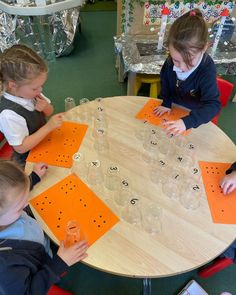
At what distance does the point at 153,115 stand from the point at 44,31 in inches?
92.4

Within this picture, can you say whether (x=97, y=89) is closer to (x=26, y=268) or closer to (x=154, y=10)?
(x=154, y=10)

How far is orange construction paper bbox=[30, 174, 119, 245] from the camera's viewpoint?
3.16 ft

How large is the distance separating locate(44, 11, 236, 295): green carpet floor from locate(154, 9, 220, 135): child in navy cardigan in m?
0.91

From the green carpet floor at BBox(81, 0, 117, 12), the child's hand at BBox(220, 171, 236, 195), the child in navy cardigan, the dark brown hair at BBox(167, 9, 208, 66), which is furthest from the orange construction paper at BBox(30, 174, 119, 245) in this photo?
the green carpet floor at BBox(81, 0, 117, 12)

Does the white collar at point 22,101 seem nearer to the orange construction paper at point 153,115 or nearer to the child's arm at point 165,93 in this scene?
the orange construction paper at point 153,115

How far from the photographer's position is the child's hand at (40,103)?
1457 mm

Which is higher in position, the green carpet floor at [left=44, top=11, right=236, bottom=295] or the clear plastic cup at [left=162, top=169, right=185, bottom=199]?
the clear plastic cup at [left=162, top=169, right=185, bottom=199]

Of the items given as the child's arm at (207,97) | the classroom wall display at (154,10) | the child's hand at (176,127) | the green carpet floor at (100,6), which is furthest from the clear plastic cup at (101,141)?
the green carpet floor at (100,6)

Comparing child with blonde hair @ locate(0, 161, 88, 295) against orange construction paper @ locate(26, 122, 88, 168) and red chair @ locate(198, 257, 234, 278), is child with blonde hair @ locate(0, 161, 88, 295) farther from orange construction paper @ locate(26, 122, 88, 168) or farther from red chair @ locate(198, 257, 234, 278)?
red chair @ locate(198, 257, 234, 278)

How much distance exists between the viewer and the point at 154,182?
113 cm

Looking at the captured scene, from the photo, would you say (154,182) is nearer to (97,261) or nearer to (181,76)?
(97,261)

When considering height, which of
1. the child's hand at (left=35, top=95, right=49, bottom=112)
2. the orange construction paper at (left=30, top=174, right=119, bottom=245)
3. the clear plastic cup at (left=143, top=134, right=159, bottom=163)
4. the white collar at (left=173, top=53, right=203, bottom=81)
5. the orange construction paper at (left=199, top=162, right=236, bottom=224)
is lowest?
the orange construction paper at (left=30, top=174, right=119, bottom=245)

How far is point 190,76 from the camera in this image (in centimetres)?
151

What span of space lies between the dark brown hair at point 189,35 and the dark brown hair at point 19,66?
70 cm
